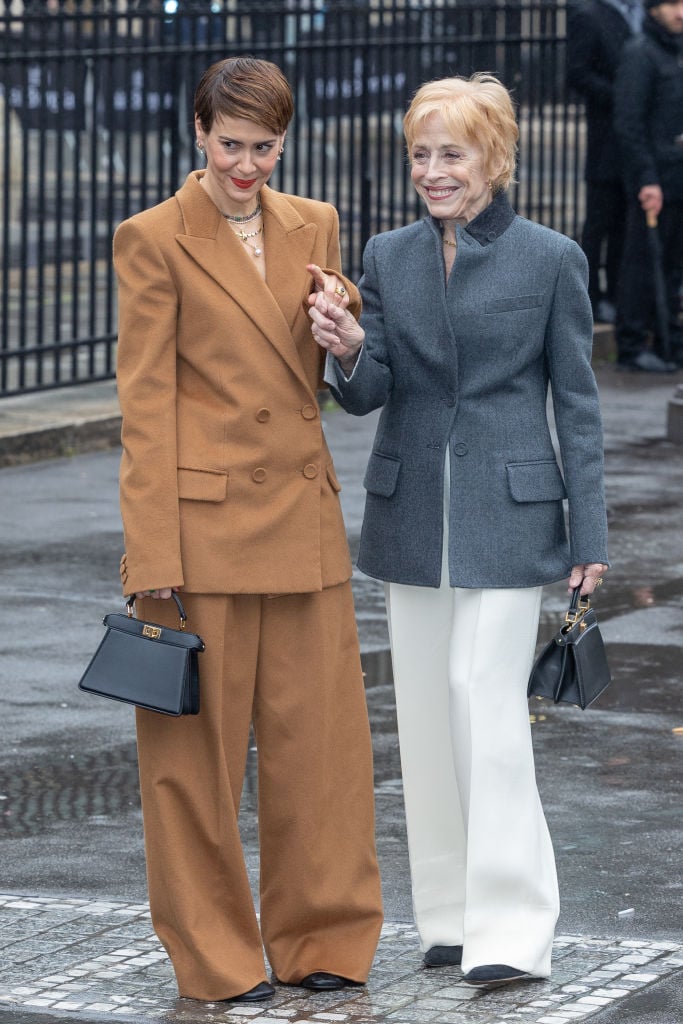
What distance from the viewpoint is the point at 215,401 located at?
14.6 feet

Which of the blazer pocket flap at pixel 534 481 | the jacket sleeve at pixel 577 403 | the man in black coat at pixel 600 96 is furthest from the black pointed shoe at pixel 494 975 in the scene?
the man in black coat at pixel 600 96

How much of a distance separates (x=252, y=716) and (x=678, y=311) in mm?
9609

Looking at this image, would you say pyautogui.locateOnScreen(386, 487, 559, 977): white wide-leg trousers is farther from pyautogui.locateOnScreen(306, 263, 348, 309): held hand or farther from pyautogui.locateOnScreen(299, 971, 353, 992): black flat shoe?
pyautogui.locateOnScreen(306, 263, 348, 309): held hand

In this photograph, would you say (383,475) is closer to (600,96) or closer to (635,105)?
(635,105)

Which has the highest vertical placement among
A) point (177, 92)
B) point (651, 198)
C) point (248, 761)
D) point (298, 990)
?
point (177, 92)

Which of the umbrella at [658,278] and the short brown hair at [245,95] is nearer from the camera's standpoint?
the short brown hair at [245,95]

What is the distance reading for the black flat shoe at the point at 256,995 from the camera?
4457 millimetres

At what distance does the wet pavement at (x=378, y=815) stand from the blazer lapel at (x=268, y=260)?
1.28 metres

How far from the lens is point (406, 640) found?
15.4 ft

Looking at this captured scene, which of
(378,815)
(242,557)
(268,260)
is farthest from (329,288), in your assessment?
(378,815)

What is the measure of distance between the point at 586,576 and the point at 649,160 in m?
8.59

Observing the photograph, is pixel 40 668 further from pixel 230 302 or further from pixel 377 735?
pixel 230 302

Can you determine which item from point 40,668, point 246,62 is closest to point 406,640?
point 246,62

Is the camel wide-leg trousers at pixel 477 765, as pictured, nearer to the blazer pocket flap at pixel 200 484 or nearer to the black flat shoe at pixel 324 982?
the black flat shoe at pixel 324 982
